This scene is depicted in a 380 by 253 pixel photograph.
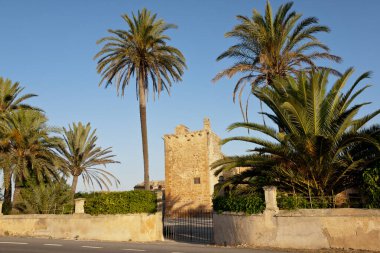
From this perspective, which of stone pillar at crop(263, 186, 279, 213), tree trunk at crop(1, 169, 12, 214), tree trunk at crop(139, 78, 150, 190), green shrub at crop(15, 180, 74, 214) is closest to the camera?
stone pillar at crop(263, 186, 279, 213)

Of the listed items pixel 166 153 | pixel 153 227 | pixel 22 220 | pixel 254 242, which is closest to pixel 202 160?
pixel 166 153

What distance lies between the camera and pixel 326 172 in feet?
42.8

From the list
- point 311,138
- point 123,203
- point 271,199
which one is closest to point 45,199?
point 123,203

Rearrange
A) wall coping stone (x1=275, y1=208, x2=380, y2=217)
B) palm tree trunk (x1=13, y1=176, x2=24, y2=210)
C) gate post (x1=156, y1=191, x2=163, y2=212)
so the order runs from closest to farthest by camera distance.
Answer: wall coping stone (x1=275, y1=208, x2=380, y2=217) < gate post (x1=156, y1=191, x2=163, y2=212) < palm tree trunk (x1=13, y1=176, x2=24, y2=210)

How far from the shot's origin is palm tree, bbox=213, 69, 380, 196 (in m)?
12.6

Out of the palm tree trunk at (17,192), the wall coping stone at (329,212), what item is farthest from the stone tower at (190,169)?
the wall coping stone at (329,212)

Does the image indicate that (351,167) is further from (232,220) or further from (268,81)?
(268,81)

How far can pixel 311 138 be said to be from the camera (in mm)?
12523

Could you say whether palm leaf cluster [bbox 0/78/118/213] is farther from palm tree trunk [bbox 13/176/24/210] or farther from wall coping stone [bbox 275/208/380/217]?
wall coping stone [bbox 275/208/380/217]

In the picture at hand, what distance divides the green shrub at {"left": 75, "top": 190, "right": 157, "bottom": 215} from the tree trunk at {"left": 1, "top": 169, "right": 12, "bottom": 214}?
580cm

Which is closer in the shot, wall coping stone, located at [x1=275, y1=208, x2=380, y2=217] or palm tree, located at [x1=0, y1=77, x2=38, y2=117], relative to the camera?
wall coping stone, located at [x1=275, y1=208, x2=380, y2=217]

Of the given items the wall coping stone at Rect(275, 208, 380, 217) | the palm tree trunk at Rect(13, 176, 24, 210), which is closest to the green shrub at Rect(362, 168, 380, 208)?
the wall coping stone at Rect(275, 208, 380, 217)

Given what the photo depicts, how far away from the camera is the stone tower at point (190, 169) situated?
32719 mm

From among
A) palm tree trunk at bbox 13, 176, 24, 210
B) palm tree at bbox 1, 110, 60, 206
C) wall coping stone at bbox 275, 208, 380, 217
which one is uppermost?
palm tree at bbox 1, 110, 60, 206
